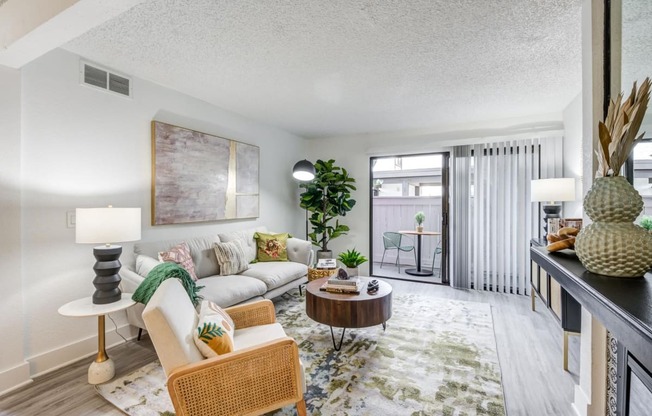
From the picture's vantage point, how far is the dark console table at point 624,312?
61 centimetres

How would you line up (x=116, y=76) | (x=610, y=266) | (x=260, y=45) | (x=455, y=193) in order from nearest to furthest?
(x=610, y=266)
(x=260, y=45)
(x=116, y=76)
(x=455, y=193)

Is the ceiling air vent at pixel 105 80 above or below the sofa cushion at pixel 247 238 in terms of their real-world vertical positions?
above

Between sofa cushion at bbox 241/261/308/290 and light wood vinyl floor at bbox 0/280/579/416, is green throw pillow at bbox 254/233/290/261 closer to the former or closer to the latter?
sofa cushion at bbox 241/261/308/290

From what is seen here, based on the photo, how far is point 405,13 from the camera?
6.10ft

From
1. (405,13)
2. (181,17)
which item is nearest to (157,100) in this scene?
(181,17)

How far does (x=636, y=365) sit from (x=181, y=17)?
2.86 m

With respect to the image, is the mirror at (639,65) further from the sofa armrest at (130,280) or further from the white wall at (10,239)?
the white wall at (10,239)

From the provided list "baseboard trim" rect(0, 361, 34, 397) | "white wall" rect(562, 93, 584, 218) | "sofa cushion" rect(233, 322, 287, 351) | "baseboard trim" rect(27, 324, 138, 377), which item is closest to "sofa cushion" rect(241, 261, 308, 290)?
"sofa cushion" rect(233, 322, 287, 351)

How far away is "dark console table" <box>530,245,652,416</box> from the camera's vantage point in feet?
2.01

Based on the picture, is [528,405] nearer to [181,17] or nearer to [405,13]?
[405,13]

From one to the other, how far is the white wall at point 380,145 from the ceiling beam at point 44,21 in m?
3.93

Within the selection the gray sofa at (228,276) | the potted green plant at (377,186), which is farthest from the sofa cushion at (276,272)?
the potted green plant at (377,186)

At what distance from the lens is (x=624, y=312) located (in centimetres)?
65

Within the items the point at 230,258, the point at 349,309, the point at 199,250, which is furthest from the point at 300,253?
the point at 349,309
